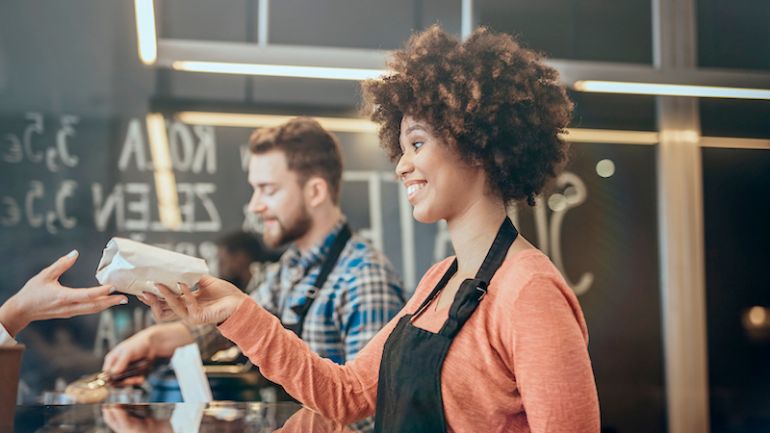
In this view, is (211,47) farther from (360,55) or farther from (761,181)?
(761,181)

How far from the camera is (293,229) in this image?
A: 275 centimetres

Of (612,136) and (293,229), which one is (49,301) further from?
(612,136)

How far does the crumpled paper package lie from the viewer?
1.35 metres

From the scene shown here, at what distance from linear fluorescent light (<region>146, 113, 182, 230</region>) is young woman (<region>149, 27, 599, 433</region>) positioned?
5.60 ft

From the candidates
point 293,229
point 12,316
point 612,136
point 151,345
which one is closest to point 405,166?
point 12,316

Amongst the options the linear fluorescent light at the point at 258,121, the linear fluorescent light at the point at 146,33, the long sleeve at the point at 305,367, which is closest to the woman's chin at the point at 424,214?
the long sleeve at the point at 305,367

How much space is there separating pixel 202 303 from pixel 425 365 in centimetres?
43

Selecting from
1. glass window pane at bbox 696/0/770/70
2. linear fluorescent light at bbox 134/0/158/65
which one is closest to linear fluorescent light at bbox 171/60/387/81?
linear fluorescent light at bbox 134/0/158/65

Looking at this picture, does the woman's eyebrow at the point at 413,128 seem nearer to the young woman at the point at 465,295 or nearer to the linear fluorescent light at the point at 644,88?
the young woman at the point at 465,295

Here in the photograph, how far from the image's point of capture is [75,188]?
3152 millimetres

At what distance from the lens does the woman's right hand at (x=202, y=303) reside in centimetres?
145

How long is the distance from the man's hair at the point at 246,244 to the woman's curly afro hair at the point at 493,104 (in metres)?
1.69

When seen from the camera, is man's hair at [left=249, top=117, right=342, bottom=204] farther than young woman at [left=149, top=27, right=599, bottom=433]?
Yes

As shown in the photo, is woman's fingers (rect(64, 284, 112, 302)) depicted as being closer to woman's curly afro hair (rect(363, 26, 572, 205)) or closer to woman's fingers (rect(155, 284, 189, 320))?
woman's fingers (rect(155, 284, 189, 320))
